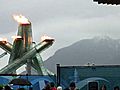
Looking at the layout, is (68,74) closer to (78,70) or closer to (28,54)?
(78,70)

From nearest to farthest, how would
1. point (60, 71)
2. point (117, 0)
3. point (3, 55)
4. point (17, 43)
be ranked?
point (117, 0), point (60, 71), point (17, 43), point (3, 55)

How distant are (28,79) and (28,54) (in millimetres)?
34174

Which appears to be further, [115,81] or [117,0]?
[115,81]

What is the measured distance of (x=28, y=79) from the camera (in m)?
20.8

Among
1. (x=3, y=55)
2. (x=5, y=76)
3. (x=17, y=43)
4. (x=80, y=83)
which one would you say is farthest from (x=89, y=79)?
(x=3, y=55)

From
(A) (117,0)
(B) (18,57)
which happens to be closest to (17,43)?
(B) (18,57)

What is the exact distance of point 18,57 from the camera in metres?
54.6

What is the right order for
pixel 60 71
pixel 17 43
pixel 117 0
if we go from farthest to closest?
pixel 17 43
pixel 60 71
pixel 117 0

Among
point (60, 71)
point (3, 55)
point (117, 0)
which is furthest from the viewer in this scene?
point (3, 55)

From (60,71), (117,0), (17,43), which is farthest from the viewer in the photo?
(17,43)

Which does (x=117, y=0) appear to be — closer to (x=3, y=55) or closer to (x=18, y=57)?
(x=18, y=57)

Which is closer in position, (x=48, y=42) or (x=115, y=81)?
(x=115, y=81)

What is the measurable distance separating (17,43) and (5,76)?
1303 inches

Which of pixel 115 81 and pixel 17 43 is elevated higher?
pixel 17 43
